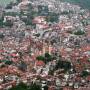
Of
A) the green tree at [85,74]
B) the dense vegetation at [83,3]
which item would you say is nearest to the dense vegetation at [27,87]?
the green tree at [85,74]

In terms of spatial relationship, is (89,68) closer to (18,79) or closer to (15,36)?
(18,79)

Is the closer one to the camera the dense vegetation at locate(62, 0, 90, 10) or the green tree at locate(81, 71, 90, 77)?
the green tree at locate(81, 71, 90, 77)

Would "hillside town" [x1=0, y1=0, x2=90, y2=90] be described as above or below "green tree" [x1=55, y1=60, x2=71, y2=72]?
below

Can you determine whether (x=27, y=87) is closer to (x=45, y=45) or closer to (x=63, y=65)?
(x=63, y=65)

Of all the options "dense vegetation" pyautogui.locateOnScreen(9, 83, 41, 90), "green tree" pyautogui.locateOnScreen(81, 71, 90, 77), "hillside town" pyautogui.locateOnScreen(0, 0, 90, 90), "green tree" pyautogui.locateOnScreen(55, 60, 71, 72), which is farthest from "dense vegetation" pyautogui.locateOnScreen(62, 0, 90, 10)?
"dense vegetation" pyautogui.locateOnScreen(9, 83, 41, 90)

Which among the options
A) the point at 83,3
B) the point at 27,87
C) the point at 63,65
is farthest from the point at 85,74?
the point at 83,3

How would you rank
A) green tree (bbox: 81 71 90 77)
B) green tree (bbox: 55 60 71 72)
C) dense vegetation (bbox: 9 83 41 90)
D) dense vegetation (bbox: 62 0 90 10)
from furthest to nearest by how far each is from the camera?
dense vegetation (bbox: 62 0 90 10) → green tree (bbox: 55 60 71 72) → green tree (bbox: 81 71 90 77) → dense vegetation (bbox: 9 83 41 90)

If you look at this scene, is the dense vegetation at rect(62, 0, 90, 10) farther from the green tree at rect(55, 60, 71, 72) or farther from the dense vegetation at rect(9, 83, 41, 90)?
the dense vegetation at rect(9, 83, 41, 90)

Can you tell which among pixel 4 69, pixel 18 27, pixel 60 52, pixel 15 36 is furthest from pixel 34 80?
pixel 18 27
